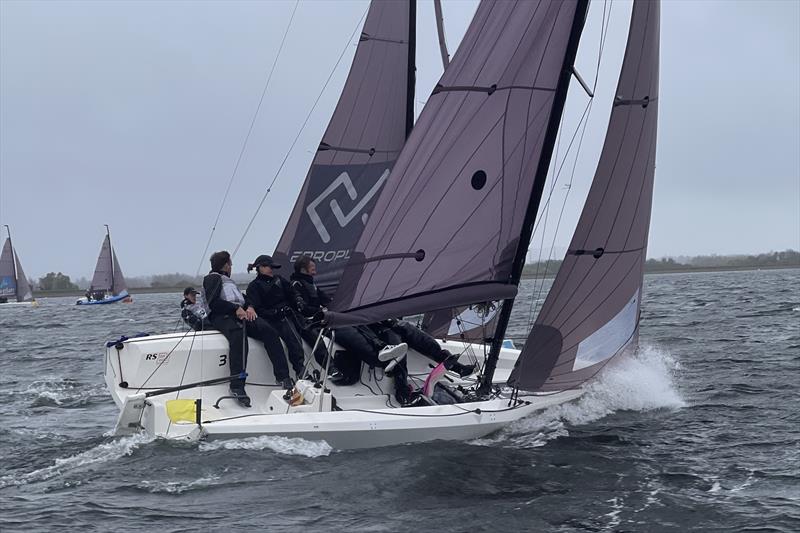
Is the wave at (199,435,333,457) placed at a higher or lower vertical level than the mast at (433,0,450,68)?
lower

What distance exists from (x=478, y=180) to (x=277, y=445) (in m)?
2.68

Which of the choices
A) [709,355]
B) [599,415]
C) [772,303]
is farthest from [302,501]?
[772,303]

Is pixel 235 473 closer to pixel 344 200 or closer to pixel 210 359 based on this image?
pixel 210 359

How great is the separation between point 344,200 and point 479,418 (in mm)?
4593

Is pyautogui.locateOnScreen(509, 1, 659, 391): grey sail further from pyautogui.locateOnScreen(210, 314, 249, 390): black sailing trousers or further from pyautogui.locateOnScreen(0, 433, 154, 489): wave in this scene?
pyautogui.locateOnScreen(0, 433, 154, 489): wave

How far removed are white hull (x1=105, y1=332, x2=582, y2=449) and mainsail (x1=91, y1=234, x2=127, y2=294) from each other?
47816mm

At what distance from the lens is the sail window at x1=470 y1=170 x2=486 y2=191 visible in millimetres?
7695

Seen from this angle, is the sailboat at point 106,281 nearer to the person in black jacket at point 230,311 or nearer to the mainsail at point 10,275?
the mainsail at point 10,275

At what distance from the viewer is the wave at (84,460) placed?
6.49m

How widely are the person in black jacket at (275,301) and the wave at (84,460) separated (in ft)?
5.28

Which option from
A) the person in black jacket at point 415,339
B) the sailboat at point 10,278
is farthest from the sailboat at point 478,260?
the sailboat at point 10,278

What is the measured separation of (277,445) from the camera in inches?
271

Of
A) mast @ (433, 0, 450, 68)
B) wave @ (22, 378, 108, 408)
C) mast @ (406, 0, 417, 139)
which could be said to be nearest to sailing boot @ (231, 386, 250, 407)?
wave @ (22, 378, 108, 408)

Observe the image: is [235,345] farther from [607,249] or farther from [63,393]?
[63,393]
